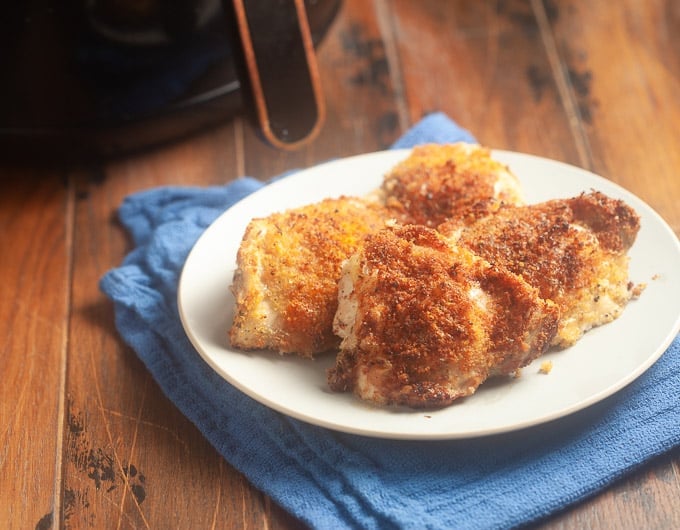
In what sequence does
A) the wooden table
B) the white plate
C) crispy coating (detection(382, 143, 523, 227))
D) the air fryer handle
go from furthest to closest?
1. the air fryer handle
2. crispy coating (detection(382, 143, 523, 227))
3. the wooden table
4. the white plate

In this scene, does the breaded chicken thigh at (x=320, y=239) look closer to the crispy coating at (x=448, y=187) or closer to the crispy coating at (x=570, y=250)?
the crispy coating at (x=448, y=187)

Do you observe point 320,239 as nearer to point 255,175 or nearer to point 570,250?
point 570,250

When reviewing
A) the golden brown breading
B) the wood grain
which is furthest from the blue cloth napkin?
the wood grain

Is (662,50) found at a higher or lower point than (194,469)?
higher

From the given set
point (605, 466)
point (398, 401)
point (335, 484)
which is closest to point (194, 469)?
point (335, 484)

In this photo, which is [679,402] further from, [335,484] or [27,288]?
[27,288]

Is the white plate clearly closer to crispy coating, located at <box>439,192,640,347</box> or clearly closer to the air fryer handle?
crispy coating, located at <box>439,192,640,347</box>

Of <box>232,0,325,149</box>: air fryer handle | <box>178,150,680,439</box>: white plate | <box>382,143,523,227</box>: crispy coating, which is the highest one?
<box>232,0,325,149</box>: air fryer handle
